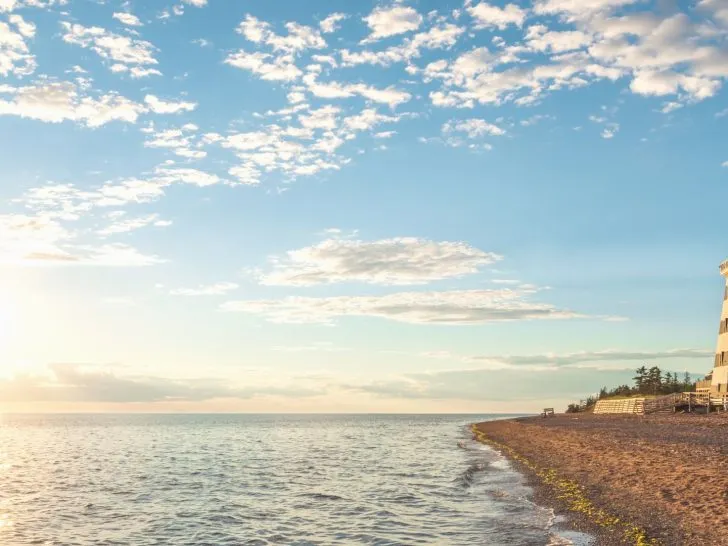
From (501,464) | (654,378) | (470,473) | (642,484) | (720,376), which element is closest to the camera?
(642,484)

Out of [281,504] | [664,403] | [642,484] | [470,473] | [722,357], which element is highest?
[722,357]

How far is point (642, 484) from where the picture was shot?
24.7 meters

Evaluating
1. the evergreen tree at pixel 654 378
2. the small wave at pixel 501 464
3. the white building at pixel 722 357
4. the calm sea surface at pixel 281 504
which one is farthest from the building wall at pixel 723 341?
the small wave at pixel 501 464

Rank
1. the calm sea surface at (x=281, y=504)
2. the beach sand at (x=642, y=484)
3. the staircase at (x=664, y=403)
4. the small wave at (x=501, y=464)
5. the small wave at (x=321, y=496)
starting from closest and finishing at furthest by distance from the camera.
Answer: the beach sand at (x=642, y=484), the calm sea surface at (x=281, y=504), the small wave at (x=321, y=496), the small wave at (x=501, y=464), the staircase at (x=664, y=403)

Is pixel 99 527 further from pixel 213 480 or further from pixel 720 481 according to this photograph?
pixel 720 481

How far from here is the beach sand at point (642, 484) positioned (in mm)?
18297

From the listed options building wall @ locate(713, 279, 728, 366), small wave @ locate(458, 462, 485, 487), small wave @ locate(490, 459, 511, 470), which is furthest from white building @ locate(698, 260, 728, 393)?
small wave @ locate(458, 462, 485, 487)

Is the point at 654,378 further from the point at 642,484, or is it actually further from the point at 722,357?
the point at 642,484

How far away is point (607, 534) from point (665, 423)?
38724 mm

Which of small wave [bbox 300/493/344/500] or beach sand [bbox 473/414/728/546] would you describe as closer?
beach sand [bbox 473/414/728/546]

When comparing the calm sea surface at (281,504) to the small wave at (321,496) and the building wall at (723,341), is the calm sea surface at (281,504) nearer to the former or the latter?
the small wave at (321,496)

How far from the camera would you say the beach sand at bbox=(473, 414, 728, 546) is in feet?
60.0

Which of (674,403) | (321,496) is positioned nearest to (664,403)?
(674,403)

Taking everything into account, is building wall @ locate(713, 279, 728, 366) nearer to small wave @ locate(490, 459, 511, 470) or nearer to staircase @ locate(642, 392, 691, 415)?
staircase @ locate(642, 392, 691, 415)
